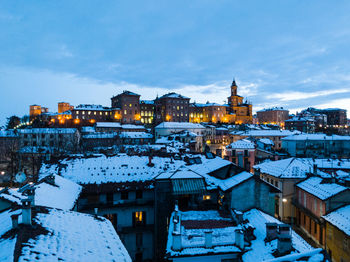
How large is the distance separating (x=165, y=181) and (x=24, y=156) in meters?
47.4

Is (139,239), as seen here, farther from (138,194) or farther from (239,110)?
(239,110)

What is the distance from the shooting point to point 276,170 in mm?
28922

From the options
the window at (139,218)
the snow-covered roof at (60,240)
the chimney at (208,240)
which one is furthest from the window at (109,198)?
the chimney at (208,240)

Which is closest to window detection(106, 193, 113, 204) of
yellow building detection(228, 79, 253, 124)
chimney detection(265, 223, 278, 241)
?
chimney detection(265, 223, 278, 241)

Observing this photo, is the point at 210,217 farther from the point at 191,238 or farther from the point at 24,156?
the point at 24,156

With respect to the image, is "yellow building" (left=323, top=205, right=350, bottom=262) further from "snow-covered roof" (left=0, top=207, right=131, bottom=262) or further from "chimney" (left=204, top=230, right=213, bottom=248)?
"snow-covered roof" (left=0, top=207, right=131, bottom=262)

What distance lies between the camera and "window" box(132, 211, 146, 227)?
20.9 meters

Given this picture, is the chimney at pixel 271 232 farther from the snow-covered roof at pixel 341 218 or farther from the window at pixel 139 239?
the window at pixel 139 239

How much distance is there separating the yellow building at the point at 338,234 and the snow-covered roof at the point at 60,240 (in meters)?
16.0

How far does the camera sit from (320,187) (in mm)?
22422

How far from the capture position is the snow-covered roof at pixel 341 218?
17.5m

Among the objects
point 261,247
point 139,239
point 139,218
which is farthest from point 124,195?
point 261,247

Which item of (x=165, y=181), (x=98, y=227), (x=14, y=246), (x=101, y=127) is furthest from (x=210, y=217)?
(x=101, y=127)

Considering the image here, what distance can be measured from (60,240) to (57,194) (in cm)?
714
